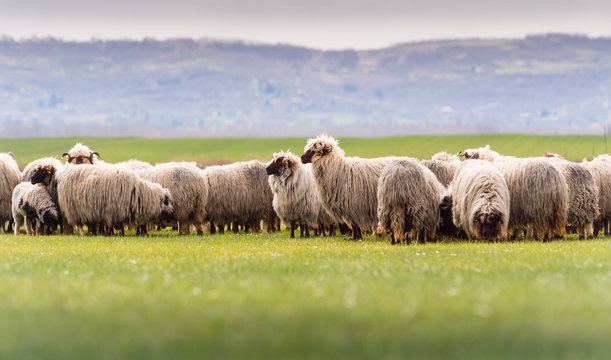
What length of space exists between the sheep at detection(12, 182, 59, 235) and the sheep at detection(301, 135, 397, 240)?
27.0 ft

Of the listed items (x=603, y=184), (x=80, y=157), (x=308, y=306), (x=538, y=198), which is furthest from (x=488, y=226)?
(x=80, y=157)

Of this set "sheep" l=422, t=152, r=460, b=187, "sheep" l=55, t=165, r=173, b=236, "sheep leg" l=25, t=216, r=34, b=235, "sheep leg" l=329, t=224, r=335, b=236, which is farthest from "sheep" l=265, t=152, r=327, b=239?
"sheep leg" l=25, t=216, r=34, b=235

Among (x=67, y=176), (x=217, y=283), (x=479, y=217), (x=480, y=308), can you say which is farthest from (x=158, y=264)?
(x=67, y=176)

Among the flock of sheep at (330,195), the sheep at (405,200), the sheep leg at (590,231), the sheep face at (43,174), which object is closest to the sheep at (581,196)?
the flock of sheep at (330,195)

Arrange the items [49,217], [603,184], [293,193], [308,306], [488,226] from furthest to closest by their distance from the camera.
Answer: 1. [49,217]
2. [293,193]
3. [603,184]
4. [488,226]
5. [308,306]

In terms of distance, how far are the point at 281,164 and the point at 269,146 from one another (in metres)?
91.8

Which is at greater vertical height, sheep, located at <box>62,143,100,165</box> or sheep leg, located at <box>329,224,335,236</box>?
sheep, located at <box>62,143,100,165</box>

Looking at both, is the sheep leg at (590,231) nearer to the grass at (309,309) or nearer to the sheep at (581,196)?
the sheep at (581,196)

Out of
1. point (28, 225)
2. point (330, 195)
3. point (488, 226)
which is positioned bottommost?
point (28, 225)

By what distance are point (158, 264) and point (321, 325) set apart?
6.00 meters

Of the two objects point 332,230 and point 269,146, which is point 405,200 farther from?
point 269,146

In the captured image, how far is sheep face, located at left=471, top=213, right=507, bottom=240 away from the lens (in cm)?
1777

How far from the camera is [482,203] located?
17969 mm

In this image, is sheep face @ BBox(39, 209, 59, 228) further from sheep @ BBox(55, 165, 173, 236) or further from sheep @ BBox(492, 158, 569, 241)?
sheep @ BBox(492, 158, 569, 241)
